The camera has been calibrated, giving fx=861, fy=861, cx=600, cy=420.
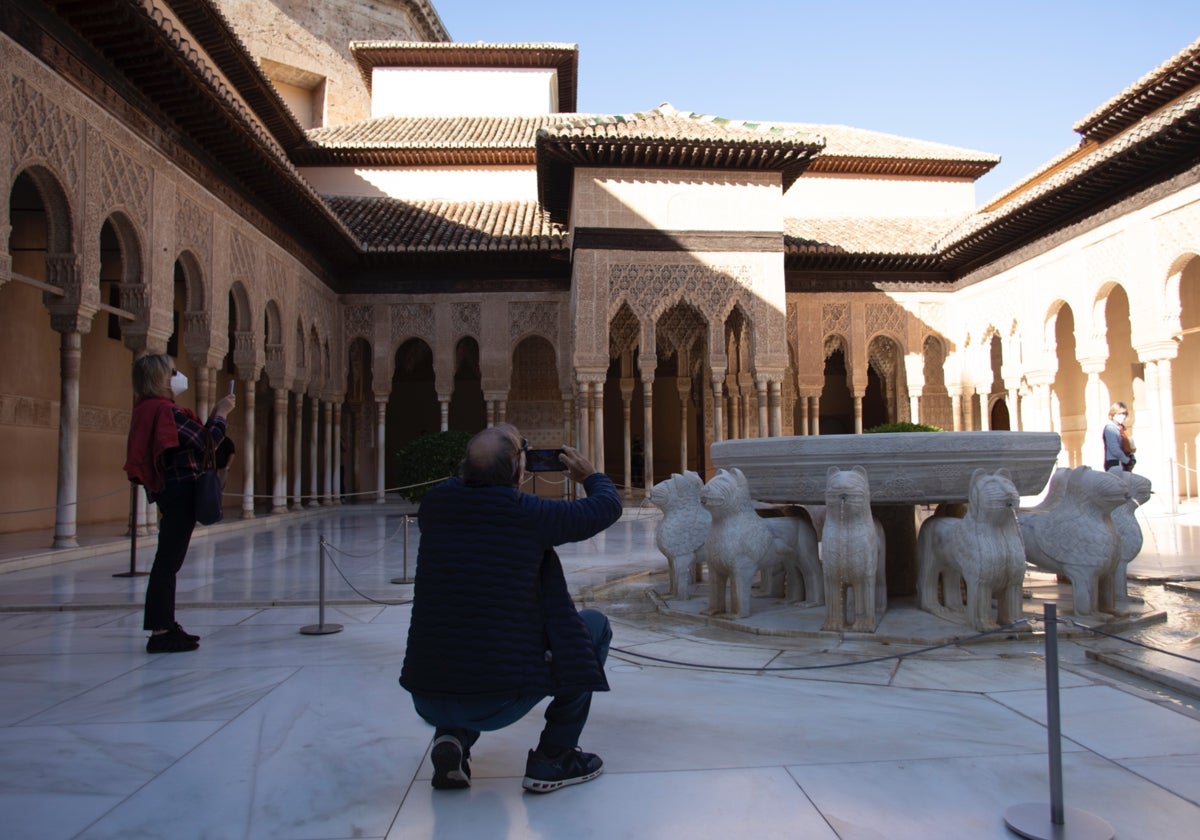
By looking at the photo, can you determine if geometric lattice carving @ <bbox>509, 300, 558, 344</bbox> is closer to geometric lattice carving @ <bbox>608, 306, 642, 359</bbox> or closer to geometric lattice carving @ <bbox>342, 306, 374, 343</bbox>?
geometric lattice carving @ <bbox>608, 306, 642, 359</bbox>

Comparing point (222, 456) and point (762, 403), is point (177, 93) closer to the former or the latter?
point (222, 456)

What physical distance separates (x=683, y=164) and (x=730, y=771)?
14.0m

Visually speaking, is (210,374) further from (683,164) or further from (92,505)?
(683,164)

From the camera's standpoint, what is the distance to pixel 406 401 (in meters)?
23.8

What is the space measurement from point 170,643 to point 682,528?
3.06 m

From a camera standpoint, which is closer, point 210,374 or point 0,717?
point 0,717

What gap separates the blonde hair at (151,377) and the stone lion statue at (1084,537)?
15.8 feet

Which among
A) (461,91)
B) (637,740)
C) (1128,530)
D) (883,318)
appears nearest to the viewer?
(637,740)

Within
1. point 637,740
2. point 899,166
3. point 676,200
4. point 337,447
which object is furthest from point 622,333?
point 637,740

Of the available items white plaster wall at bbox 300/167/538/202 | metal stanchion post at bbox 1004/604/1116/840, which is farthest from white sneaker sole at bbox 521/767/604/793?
white plaster wall at bbox 300/167/538/202

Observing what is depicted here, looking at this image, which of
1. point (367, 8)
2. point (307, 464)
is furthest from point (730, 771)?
point (367, 8)

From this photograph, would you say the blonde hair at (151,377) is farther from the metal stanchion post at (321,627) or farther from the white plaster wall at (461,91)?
the white plaster wall at (461,91)

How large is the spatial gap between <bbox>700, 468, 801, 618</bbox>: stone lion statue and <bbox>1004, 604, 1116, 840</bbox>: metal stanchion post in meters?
2.62

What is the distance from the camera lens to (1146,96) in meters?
14.8
